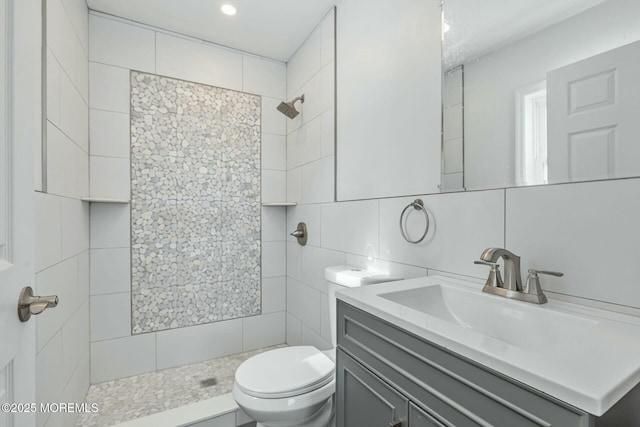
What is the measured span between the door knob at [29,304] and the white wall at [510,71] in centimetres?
126

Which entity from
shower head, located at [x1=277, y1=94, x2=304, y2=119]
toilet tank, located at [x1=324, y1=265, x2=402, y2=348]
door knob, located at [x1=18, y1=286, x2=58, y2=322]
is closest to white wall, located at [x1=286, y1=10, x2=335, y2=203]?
shower head, located at [x1=277, y1=94, x2=304, y2=119]

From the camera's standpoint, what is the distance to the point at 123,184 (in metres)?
1.99

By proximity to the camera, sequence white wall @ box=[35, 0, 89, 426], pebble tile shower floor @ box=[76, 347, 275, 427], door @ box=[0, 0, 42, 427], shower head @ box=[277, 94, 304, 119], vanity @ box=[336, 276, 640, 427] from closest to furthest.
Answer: vanity @ box=[336, 276, 640, 427], door @ box=[0, 0, 42, 427], white wall @ box=[35, 0, 89, 426], pebble tile shower floor @ box=[76, 347, 275, 427], shower head @ box=[277, 94, 304, 119]

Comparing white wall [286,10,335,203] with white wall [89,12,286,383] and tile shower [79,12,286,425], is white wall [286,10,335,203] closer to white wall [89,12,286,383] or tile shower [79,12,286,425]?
tile shower [79,12,286,425]

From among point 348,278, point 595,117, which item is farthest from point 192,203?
point 595,117

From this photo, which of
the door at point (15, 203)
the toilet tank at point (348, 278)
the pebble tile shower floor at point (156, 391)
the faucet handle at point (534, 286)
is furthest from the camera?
the pebble tile shower floor at point (156, 391)

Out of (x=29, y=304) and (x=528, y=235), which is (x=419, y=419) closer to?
(x=528, y=235)

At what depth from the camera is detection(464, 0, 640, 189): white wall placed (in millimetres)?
746

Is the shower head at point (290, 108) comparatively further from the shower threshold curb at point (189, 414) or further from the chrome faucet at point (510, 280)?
the shower threshold curb at point (189, 414)

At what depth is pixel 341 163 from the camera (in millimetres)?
1791

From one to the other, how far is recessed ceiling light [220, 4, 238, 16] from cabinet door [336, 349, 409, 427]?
209 cm

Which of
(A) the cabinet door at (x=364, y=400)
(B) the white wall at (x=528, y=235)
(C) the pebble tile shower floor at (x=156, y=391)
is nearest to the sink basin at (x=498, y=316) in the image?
(B) the white wall at (x=528, y=235)

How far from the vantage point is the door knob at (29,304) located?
0.63 m

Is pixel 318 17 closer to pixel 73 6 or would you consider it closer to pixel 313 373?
pixel 73 6
